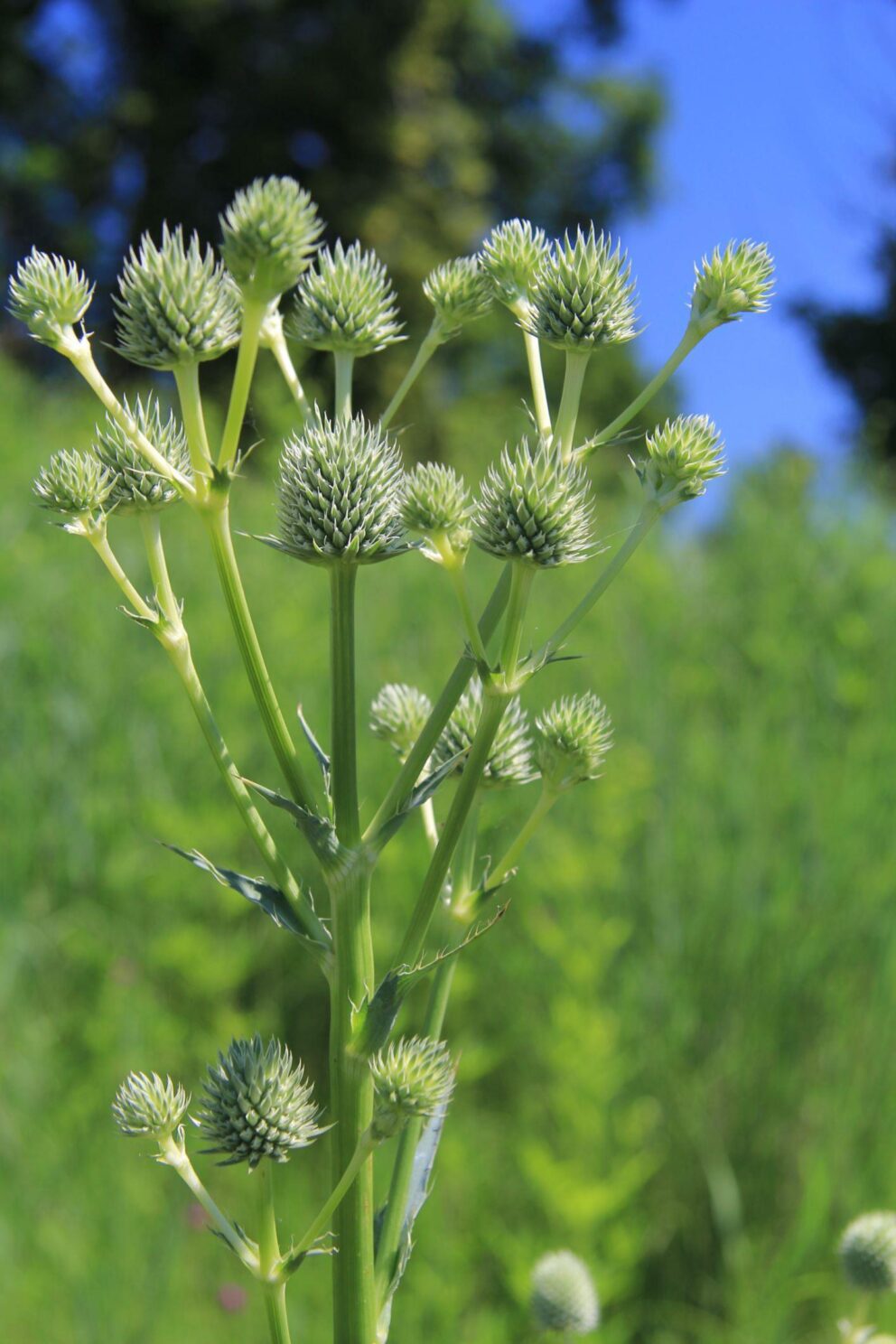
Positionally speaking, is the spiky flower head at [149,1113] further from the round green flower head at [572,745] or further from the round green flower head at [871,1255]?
the round green flower head at [871,1255]

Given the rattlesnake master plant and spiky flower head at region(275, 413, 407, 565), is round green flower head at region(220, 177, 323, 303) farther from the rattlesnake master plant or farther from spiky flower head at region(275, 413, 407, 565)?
spiky flower head at region(275, 413, 407, 565)

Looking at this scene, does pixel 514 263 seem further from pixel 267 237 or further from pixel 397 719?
pixel 397 719

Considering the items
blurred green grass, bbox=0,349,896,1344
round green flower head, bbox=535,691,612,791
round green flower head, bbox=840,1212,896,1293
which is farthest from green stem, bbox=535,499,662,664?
blurred green grass, bbox=0,349,896,1344

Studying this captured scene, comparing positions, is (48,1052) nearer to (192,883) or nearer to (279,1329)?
(192,883)

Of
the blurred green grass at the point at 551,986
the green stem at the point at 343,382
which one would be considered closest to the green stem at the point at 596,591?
the green stem at the point at 343,382

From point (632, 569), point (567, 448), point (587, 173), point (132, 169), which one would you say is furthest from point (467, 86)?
point (567, 448)

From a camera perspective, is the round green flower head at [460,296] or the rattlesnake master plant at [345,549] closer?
the rattlesnake master plant at [345,549]

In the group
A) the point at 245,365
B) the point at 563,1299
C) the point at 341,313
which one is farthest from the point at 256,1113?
the point at 563,1299
